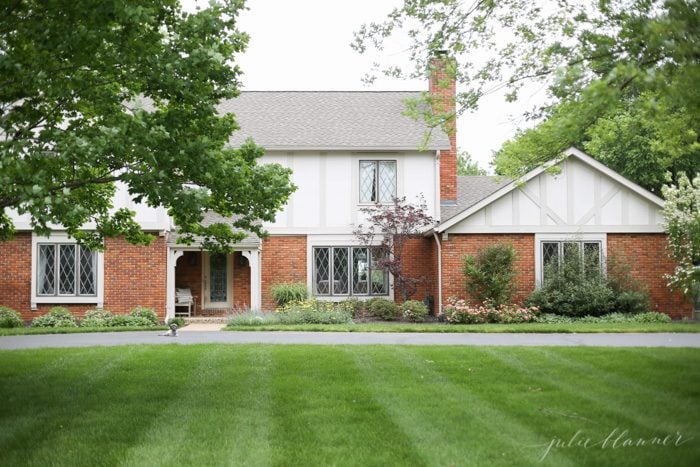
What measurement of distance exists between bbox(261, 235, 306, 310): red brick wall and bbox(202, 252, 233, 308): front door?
64.7 inches

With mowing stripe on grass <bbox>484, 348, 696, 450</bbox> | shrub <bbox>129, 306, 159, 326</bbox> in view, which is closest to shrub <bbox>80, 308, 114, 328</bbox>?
shrub <bbox>129, 306, 159, 326</bbox>

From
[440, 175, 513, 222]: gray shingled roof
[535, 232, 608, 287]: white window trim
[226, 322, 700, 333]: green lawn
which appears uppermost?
[440, 175, 513, 222]: gray shingled roof

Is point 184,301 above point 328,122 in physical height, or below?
below

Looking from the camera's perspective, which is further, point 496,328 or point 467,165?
point 467,165

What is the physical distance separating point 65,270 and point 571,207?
1523cm

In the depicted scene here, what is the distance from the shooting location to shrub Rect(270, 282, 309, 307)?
71.9 feet

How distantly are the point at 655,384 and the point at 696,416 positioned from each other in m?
1.81

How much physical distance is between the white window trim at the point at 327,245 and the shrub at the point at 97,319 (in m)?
5.97

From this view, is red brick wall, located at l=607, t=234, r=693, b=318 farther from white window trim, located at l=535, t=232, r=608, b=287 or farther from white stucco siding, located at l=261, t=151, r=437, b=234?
white stucco siding, located at l=261, t=151, r=437, b=234

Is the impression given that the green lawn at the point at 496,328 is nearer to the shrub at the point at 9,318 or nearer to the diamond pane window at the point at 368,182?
the diamond pane window at the point at 368,182

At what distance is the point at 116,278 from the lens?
21500 millimetres

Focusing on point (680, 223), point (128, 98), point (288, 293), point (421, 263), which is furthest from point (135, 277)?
point (680, 223)

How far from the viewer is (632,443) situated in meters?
6.66
